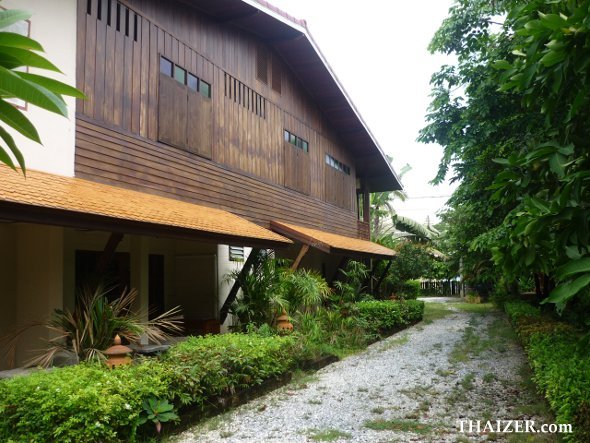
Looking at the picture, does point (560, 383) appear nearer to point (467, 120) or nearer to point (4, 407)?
point (4, 407)

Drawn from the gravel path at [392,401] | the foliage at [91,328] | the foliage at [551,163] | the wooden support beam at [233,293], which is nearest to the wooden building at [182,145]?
the wooden support beam at [233,293]

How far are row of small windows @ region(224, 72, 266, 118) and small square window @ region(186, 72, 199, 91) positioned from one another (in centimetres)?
110

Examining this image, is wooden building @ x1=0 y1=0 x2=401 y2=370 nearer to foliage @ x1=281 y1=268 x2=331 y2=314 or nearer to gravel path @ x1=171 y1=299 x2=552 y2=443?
foliage @ x1=281 y1=268 x2=331 y2=314

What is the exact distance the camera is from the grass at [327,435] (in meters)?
5.21

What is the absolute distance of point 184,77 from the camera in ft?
32.3

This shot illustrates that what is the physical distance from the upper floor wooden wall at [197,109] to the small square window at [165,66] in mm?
93

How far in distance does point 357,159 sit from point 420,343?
959 centimetres

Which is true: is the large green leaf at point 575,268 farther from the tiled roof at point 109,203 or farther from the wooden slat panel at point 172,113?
the wooden slat panel at point 172,113

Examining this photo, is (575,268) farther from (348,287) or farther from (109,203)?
(348,287)

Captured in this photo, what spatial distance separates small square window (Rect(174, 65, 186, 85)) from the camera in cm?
962

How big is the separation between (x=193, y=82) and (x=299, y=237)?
4.10 meters

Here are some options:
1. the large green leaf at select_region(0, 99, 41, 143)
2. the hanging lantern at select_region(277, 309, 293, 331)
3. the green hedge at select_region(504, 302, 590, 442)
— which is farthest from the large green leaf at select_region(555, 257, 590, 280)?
the hanging lantern at select_region(277, 309, 293, 331)

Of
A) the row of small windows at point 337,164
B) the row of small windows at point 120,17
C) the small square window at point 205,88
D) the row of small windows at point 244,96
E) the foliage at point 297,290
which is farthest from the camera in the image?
the row of small windows at point 337,164

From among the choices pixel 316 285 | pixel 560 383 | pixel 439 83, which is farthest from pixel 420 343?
pixel 560 383
